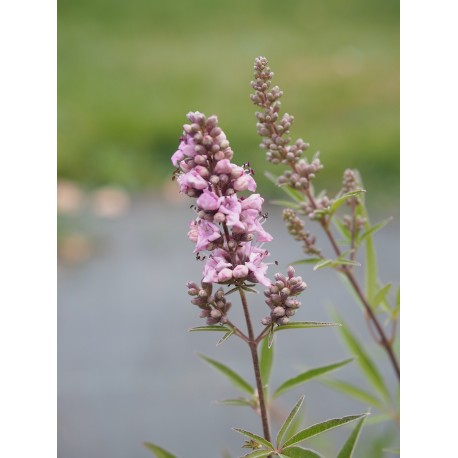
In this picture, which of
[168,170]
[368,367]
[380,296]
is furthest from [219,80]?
[380,296]

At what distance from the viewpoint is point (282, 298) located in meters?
0.57

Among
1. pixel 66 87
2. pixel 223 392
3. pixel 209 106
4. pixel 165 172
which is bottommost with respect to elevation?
pixel 223 392

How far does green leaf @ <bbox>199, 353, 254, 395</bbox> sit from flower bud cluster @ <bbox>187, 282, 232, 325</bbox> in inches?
6.3

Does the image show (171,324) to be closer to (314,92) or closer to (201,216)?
(314,92)

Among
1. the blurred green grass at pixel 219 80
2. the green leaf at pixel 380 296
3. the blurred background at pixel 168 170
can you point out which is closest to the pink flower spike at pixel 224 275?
the green leaf at pixel 380 296

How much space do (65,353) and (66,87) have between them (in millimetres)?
1081

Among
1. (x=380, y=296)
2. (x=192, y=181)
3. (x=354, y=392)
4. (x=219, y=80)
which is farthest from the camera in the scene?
(x=219, y=80)

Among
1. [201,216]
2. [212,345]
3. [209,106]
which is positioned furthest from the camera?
[209,106]

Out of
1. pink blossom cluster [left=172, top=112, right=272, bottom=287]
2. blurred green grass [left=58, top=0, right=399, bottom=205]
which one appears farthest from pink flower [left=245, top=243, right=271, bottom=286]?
blurred green grass [left=58, top=0, right=399, bottom=205]

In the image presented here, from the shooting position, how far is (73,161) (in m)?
2.29

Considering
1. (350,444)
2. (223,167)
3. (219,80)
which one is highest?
(219,80)

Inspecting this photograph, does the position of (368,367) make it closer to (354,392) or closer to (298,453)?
(354,392)

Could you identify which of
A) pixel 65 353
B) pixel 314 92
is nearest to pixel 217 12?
pixel 314 92

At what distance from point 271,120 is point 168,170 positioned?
5.59 ft
